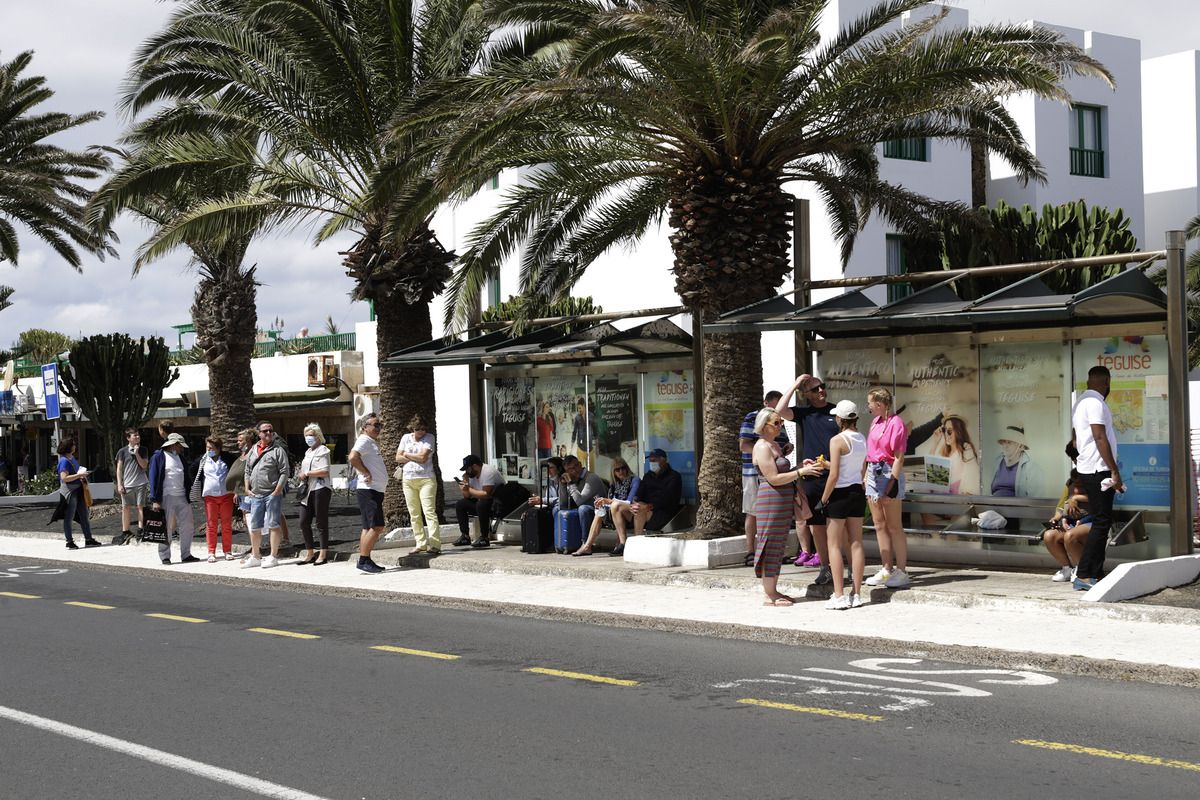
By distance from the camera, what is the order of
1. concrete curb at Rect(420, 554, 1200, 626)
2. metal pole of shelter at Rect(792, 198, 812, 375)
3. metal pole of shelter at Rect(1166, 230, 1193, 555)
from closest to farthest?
concrete curb at Rect(420, 554, 1200, 626), metal pole of shelter at Rect(1166, 230, 1193, 555), metal pole of shelter at Rect(792, 198, 812, 375)

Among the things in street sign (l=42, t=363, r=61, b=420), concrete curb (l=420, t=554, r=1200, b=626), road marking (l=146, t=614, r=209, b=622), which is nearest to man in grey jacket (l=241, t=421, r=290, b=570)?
concrete curb (l=420, t=554, r=1200, b=626)

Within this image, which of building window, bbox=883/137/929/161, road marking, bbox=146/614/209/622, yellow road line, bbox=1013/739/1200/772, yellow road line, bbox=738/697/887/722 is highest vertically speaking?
building window, bbox=883/137/929/161

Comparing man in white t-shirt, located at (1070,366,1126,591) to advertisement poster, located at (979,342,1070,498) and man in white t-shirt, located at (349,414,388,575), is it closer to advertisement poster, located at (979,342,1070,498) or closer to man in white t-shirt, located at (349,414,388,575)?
advertisement poster, located at (979,342,1070,498)

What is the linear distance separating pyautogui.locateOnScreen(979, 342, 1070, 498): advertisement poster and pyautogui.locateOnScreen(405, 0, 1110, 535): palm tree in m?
2.62

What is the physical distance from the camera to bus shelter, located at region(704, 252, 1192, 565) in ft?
41.3

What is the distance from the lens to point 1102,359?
1334 cm

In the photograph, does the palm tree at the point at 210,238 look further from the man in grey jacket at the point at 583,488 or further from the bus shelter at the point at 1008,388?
the bus shelter at the point at 1008,388

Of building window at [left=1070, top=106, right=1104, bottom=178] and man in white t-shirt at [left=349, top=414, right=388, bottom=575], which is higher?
building window at [left=1070, top=106, right=1104, bottom=178]

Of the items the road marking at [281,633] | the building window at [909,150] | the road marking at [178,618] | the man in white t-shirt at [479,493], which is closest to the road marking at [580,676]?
the road marking at [281,633]

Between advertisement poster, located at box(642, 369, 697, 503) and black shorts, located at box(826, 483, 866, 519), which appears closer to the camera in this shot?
black shorts, located at box(826, 483, 866, 519)

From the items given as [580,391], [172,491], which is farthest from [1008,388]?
[172,491]

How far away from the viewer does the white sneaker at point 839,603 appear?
38.5 feet

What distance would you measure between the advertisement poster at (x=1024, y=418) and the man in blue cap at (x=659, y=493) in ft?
13.2

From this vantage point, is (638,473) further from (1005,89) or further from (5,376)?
(5,376)
